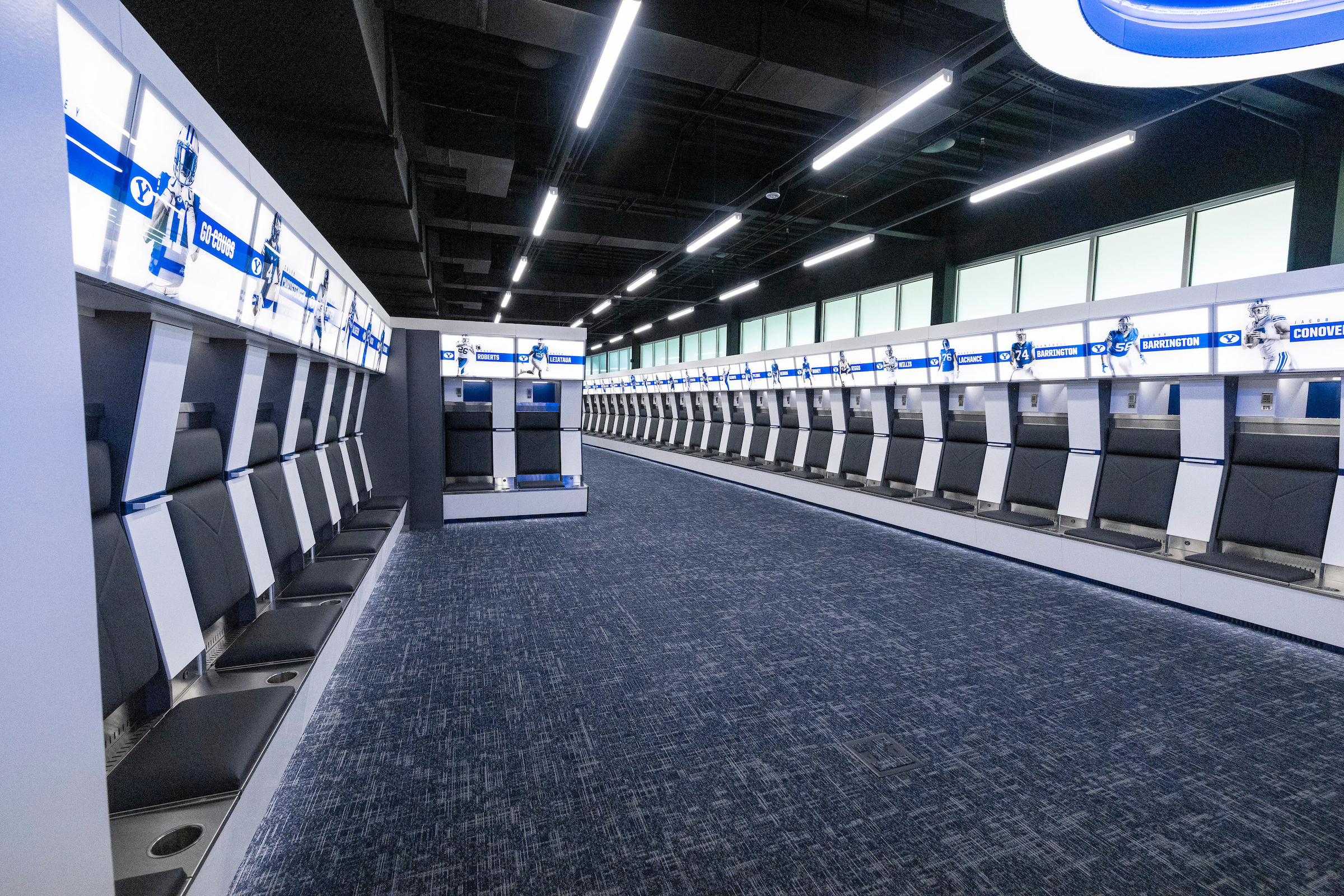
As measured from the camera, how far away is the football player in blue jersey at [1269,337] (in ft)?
11.6

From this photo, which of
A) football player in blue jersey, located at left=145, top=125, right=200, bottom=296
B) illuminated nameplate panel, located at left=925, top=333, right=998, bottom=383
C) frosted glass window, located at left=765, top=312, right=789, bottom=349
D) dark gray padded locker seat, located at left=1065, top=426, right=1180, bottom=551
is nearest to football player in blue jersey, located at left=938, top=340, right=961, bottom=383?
illuminated nameplate panel, located at left=925, top=333, right=998, bottom=383

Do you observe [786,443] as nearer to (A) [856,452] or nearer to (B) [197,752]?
(A) [856,452]

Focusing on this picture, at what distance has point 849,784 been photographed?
2.03 m

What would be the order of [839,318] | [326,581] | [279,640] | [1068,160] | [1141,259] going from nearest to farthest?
1. [279,640]
2. [326,581]
3. [1068,160]
4. [1141,259]
5. [839,318]

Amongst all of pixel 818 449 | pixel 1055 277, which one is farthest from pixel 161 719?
pixel 1055 277

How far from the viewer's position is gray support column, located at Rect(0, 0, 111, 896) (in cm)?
76

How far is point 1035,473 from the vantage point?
537 centimetres

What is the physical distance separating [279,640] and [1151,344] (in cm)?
572

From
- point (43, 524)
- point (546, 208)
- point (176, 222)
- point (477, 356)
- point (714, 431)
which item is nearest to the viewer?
point (43, 524)

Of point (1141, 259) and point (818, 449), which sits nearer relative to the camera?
point (1141, 259)

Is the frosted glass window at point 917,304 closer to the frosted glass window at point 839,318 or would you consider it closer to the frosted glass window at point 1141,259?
the frosted glass window at point 839,318

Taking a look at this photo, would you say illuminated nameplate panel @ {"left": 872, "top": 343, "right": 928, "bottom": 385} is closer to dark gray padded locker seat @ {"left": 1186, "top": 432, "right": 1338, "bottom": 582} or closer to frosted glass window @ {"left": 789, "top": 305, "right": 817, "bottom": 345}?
dark gray padded locker seat @ {"left": 1186, "top": 432, "right": 1338, "bottom": 582}

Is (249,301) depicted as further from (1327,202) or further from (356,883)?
(1327,202)

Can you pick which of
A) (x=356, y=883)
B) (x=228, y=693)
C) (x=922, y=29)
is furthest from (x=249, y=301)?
(x=922, y=29)
